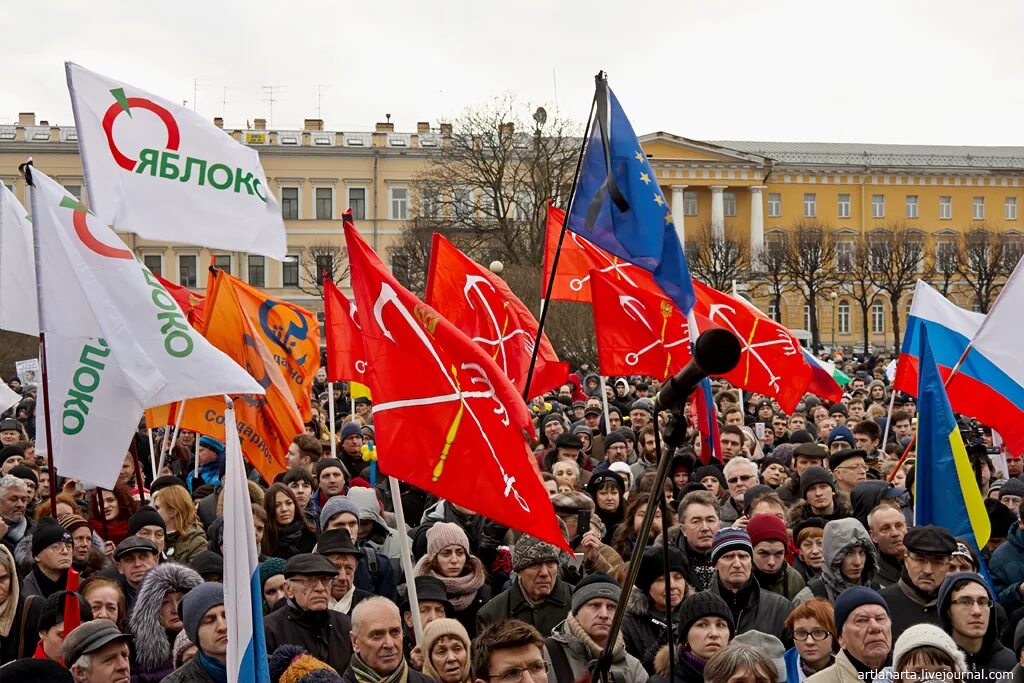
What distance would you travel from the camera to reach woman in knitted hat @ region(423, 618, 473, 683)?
5.13m

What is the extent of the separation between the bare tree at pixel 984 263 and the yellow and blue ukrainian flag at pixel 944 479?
5453cm

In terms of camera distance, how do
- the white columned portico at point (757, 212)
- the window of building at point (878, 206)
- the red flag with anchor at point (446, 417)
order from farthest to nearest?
the window of building at point (878, 206)
the white columned portico at point (757, 212)
the red flag with anchor at point (446, 417)

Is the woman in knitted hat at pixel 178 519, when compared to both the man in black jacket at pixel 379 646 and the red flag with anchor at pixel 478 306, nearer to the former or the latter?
the red flag with anchor at pixel 478 306

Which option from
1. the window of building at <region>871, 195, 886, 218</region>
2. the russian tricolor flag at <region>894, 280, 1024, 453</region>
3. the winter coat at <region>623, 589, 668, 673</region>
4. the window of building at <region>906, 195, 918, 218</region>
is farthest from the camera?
the window of building at <region>906, 195, 918, 218</region>

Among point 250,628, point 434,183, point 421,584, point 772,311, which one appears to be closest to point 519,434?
point 421,584

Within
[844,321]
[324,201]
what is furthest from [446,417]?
[844,321]

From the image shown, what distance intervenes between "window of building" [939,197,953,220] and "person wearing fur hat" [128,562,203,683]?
79638mm

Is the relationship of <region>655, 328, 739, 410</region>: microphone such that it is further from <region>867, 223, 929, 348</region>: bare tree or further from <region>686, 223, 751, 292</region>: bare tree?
<region>867, 223, 929, 348</region>: bare tree

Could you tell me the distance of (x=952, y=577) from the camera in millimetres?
5414

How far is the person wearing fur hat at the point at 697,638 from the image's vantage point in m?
5.28

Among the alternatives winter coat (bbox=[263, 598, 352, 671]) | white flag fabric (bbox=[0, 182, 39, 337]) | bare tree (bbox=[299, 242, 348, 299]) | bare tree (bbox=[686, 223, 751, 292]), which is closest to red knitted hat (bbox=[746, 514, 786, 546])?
winter coat (bbox=[263, 598, 352, 671])

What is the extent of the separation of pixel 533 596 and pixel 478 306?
2.94 m

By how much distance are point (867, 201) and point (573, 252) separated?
71.8m

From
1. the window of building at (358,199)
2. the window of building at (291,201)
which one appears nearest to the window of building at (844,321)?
the window of building at (358,199)
